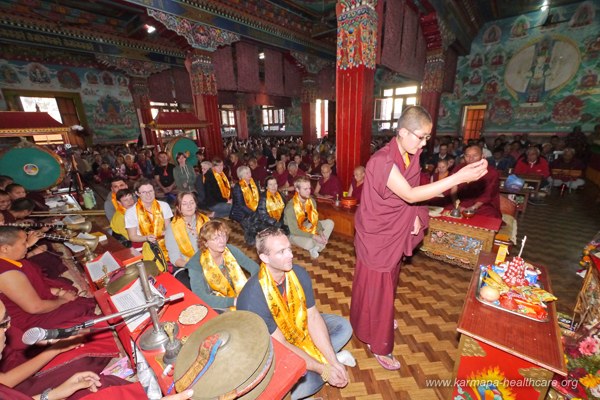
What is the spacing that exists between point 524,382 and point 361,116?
483cm

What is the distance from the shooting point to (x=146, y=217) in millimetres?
Result: 3482

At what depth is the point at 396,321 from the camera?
2.97 m

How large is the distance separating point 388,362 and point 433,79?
31.7 feet

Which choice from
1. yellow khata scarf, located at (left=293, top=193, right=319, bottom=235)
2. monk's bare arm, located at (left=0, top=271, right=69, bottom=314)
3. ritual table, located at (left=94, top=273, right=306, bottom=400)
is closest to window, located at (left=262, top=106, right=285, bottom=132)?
yellow khata scarf, located at (left=293, top=193, right=319, bottom=235)

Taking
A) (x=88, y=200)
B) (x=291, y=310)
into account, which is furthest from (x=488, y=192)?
(x=88, y=200)

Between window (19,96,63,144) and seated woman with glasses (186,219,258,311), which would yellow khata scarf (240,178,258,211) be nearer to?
seated woman with glasses (186,219,258,311)

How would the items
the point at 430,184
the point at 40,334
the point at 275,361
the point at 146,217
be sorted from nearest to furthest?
the point at 40,334, the point at 275,361, the point at 430,184, the point at 146,217

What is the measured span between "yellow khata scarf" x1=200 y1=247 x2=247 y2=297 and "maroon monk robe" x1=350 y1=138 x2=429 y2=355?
3.84ft

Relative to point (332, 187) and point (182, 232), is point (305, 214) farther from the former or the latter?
point (182, 232)

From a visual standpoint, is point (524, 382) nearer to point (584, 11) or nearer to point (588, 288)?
point (588, 288)

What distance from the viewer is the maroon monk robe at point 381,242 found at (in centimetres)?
203

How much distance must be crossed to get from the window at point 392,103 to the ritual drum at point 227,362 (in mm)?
14793

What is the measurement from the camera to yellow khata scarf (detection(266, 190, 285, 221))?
4785 mm

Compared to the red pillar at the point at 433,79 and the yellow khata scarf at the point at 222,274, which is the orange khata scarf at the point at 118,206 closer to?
the yellow khata scarf at the point at 222,274
